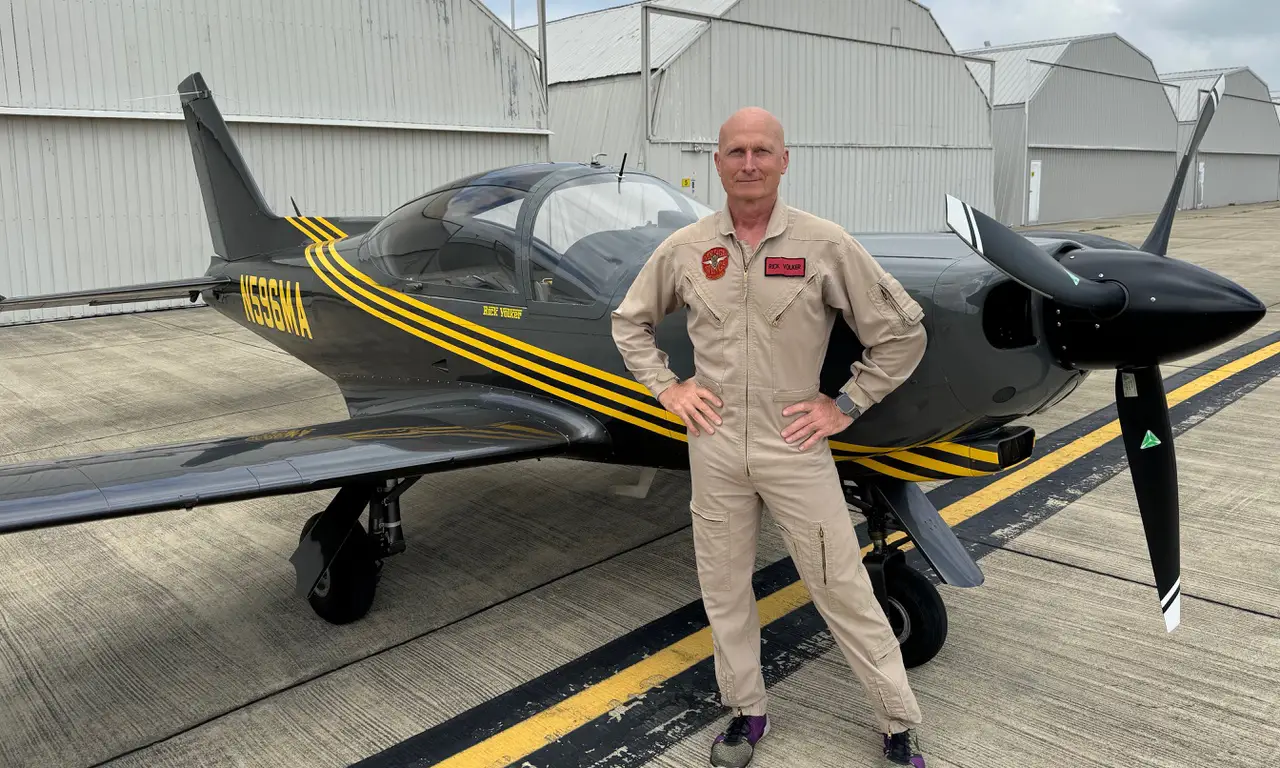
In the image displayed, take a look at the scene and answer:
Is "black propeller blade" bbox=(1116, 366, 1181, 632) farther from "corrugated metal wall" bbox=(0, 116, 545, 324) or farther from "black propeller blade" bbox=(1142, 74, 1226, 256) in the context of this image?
"corrugated metal wall" bbox=(0, 116, 545, 324)

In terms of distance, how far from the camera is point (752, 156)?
264 cm

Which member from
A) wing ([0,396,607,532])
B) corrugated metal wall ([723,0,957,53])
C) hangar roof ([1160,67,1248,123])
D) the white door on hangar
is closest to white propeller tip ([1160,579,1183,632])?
wing ([0,396,607,532])

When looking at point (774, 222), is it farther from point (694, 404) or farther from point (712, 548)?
point (712, 548)

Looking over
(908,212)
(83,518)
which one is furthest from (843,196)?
(83,518)

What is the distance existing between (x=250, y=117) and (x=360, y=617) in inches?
511

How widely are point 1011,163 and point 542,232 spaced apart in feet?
106

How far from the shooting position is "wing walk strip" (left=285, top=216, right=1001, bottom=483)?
3234 mm

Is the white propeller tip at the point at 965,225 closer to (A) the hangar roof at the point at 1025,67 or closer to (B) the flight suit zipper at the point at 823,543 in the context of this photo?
(B) the flight suit zipper at the point at 823,543

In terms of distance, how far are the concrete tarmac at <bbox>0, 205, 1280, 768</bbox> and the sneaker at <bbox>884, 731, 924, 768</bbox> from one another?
0.08 meters

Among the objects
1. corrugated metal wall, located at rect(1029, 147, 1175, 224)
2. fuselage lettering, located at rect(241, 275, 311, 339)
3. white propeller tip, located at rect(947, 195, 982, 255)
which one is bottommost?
fuselage lettering, located at rect(241, 275, 311, 339)

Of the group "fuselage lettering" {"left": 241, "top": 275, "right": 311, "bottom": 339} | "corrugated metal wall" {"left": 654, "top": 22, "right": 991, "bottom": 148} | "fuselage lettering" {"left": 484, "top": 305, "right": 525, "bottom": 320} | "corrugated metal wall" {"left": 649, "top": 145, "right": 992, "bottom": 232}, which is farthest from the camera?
"corrugated metal wall" {"left": 649, "top": 145, "right": 992, "bottom": 232}

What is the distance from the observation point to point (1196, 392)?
7.86 m

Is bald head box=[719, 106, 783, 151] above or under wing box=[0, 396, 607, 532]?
above

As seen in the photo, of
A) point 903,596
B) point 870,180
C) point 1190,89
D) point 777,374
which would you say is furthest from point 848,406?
point 1190,89
